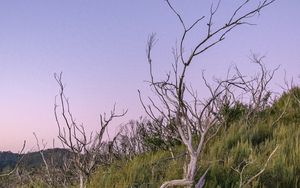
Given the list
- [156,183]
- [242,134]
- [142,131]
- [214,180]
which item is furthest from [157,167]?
[142,131]

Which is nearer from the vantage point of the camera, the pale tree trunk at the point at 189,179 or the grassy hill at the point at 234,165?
the pale tree trunk at the point at 189,179

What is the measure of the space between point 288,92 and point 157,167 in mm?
8209

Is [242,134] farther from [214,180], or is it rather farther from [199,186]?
[199,186]

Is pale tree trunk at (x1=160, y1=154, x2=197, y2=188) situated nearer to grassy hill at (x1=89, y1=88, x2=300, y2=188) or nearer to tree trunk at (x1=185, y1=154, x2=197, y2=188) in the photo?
tree trunk at (x1=185, y1=154, x2=197, y2=188)

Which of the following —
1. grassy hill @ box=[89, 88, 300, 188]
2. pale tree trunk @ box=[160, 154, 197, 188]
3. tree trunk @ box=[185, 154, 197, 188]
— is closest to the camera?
pale tree trunk @ box=[160, 154, 197, 188]

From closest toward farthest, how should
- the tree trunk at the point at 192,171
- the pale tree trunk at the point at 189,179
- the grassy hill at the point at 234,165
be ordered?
1. the pale tree trunk at the point at 189,179
2. the tree trunk at the point at 192,171
3. the grassy hill at the point at 234,165

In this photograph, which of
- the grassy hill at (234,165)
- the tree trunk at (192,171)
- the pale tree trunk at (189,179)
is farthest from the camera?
the grassy hill at (234,165)

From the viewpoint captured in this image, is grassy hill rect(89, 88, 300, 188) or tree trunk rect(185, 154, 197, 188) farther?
grassy hill rect(89, 88, 300, 188)

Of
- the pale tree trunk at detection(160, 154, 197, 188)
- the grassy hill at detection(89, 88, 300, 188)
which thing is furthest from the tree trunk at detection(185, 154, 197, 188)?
the grassy hill at detection(89, 88, 300, 188)

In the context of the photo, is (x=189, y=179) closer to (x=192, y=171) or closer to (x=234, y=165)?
(x=192, y=171)

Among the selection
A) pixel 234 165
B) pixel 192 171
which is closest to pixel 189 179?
pixel 192 171

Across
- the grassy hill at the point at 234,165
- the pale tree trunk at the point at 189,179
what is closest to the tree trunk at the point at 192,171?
the pale tree trunk at the point at 189,179

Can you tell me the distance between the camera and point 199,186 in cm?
499

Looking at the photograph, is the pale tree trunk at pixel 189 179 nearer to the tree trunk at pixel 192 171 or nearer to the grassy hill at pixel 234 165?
the tree trunk at pixel 192 171
